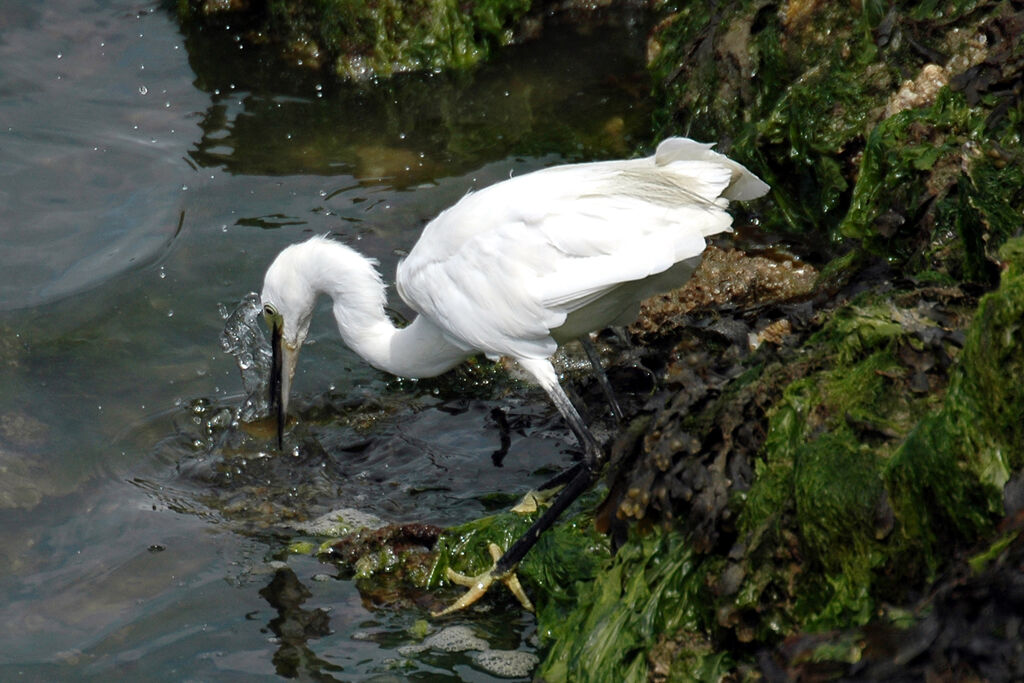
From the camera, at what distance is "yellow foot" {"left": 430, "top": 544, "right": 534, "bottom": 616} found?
13.6 ft

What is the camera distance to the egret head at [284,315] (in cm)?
511

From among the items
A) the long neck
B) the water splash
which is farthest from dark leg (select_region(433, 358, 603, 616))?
the water splash

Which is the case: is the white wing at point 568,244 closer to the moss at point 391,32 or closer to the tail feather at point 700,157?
the tail feather at point 700,157

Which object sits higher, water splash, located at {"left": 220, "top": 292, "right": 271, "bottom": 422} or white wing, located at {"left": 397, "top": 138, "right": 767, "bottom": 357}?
white wing, located at {"left": 397, "top": 138, "right": 767, "bottom": 357}

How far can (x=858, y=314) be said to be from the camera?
11.5 ft

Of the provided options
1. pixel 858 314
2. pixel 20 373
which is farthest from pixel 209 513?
pixel 858 314

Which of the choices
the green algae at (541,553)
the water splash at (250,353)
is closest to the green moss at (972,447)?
the green algae at (541,553)

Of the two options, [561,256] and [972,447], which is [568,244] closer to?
[561,256]

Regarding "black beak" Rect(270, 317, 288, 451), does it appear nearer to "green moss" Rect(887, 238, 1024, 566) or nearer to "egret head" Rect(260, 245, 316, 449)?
"egret head" Rect(260, 245, 316, 449)

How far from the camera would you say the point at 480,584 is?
4188 mm

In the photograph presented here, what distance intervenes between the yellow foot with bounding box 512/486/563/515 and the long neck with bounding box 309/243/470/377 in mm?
707

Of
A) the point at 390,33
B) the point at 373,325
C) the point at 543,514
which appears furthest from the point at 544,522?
the point at 390,33

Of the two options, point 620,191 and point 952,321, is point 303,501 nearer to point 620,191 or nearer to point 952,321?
point 620,191

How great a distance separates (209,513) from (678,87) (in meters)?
3.87
